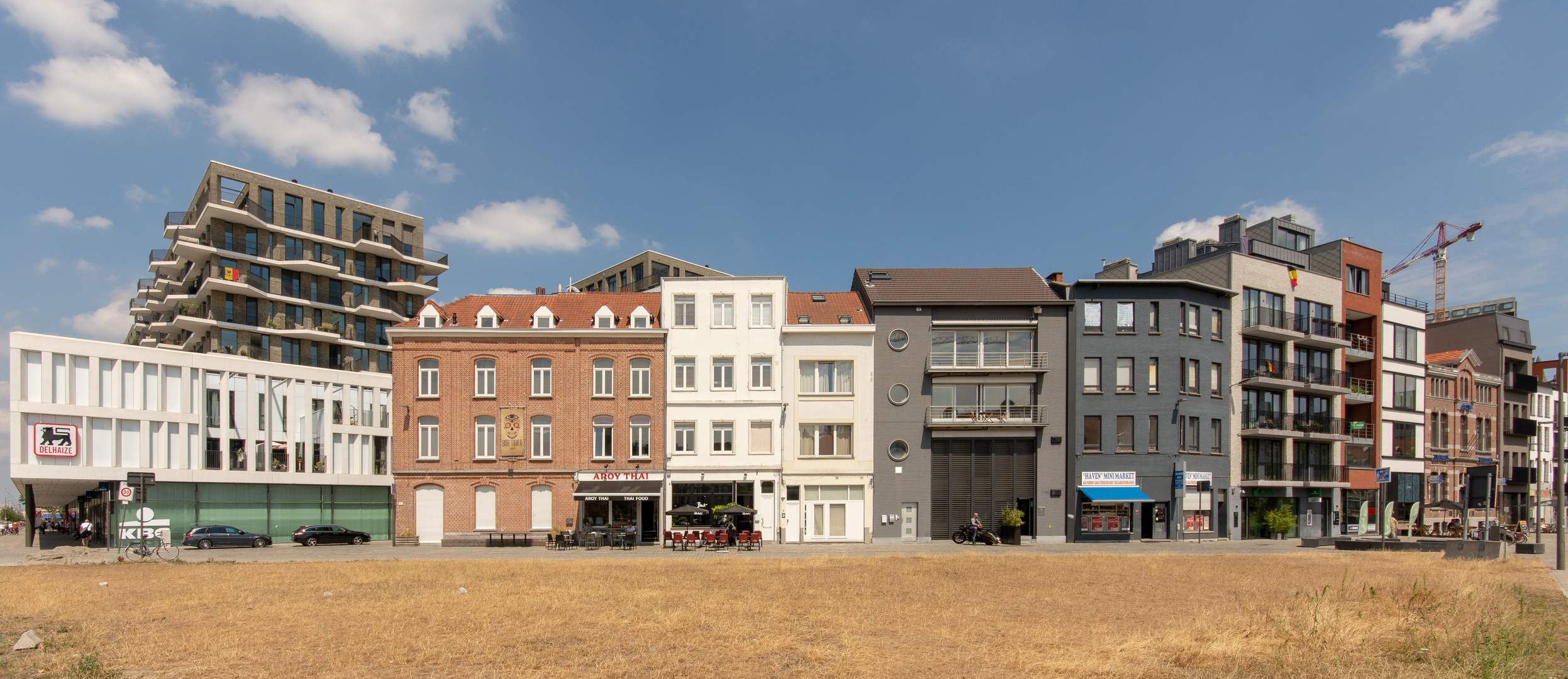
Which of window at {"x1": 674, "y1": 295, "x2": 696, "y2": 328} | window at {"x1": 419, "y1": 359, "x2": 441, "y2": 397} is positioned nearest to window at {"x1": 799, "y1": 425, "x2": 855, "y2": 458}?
window at {"x1": 674, "y1": 295, "x2": 696, "y2": 328}

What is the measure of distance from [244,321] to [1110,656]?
6641cm

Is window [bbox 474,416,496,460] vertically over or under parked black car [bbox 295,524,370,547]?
over

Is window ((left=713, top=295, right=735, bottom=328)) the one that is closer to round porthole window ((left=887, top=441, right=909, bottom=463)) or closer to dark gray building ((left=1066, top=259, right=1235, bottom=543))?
round porthole window ((left=887, top=441, right=909, bottom=463))

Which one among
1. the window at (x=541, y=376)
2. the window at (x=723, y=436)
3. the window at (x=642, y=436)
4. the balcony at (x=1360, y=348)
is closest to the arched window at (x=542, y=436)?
the window at (x=541, y=376)

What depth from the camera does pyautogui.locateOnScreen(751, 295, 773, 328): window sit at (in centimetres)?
4391

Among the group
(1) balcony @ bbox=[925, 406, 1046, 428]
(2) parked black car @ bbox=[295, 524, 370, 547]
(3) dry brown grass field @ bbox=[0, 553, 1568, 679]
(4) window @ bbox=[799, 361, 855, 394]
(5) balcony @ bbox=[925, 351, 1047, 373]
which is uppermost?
(5) balcony @ bbox=[925, 351, 1047, 373]

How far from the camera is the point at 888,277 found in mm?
46188

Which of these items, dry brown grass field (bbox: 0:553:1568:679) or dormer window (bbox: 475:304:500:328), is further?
dormer window (bbox: 475:304:500:328)

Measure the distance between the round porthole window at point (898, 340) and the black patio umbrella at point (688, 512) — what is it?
1247 centimetres

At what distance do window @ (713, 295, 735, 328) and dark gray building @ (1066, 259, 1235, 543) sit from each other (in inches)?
682

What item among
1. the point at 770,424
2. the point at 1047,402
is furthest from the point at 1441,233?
the point at 770,424

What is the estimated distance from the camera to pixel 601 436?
141ft

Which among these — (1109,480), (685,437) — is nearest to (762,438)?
(685,437)

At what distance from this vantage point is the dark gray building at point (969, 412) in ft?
143
